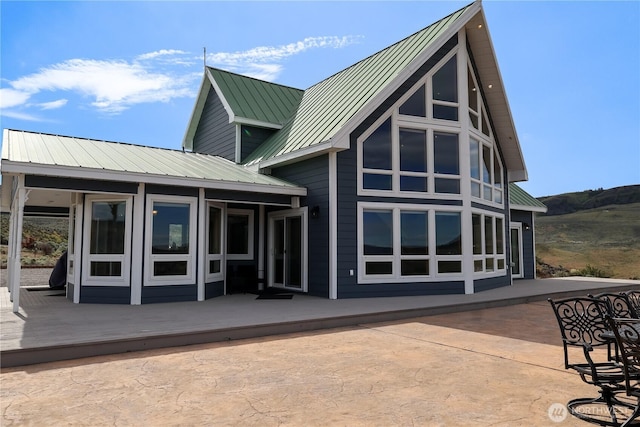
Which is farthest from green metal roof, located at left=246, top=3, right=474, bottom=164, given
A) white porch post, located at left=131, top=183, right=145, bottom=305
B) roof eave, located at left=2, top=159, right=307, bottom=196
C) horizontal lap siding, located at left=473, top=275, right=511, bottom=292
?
horizontal lap siding, located at left=473, top=275, right=511, bottom=292

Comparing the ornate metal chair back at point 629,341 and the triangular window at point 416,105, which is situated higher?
the triangular window at point 416,105

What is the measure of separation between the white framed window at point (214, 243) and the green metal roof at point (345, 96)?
2.28m

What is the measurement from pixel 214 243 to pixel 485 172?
812cm

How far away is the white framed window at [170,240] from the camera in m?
9.11

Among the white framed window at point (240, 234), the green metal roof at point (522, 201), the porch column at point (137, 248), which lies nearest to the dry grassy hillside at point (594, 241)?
the green metal roof at point (522, 201)

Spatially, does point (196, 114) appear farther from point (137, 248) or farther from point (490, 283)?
point (490, 283)

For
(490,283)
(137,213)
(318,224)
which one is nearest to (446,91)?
(318,224)

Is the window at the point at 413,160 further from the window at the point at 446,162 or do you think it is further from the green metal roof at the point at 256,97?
the green metal roof at the point at 256,97

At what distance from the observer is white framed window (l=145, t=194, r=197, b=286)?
9.11 m

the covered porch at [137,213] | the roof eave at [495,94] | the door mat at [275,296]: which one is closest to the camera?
the covered porch at [137,213]

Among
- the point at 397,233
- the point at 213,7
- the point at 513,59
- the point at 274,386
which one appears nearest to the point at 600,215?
the point at 513,59

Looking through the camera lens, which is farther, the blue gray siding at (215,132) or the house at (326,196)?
the blue gray siding at (215,132)

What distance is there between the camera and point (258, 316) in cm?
722

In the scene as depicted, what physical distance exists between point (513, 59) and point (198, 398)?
12.4 meters
